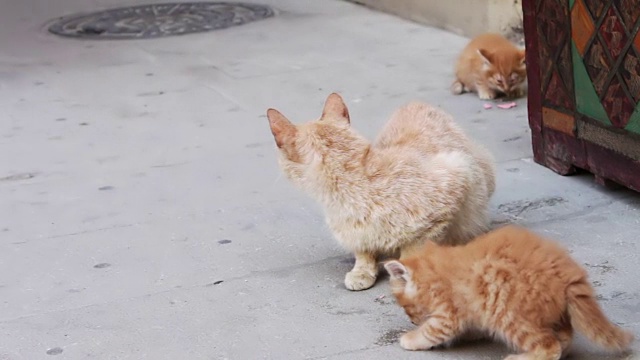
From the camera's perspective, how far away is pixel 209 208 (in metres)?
5.41

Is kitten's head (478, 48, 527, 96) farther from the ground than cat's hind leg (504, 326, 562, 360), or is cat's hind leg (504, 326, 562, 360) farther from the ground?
cat's hind leg (504, 326, 562, 360)

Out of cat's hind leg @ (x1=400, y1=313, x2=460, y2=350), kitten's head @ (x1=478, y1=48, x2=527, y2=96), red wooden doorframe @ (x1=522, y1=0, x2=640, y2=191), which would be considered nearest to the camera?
cat's hind leg @ (x1=400, y1=313, x2=460, y2=350)

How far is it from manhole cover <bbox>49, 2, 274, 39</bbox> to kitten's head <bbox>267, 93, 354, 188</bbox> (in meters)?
6.57

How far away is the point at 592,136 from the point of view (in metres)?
5.14

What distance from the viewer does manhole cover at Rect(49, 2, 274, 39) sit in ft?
35.2

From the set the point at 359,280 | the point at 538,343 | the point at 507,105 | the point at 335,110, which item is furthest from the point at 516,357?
the point at 507,105

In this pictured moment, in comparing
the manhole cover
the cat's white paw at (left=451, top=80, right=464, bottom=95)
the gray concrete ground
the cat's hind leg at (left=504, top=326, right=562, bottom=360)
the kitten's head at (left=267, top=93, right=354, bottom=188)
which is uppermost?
the kitten's head at (left=267, top=93, right=354, bottom=188)

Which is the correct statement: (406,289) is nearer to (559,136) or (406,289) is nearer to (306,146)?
(306,146)

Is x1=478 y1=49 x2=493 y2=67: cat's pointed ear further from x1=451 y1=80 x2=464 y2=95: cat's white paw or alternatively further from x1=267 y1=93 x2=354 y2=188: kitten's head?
x1=267 y1=93 x2=354 y2=188: kitten's head

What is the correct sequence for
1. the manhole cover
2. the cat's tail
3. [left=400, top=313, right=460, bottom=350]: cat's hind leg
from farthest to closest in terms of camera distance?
the manhole cover → [left=400, top=313, right=460, bottom=350]: cat's hind leg → the cat's tail

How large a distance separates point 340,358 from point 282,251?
1.15 m

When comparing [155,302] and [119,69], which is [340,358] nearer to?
[155,302]

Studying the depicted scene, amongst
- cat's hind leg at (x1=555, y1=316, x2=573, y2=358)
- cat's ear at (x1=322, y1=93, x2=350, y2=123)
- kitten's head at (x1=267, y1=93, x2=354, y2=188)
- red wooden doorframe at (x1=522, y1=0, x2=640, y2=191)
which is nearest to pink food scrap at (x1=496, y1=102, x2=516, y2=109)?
red wooden doorframe at (x1=522, y1=0, x2=640, y2=191)

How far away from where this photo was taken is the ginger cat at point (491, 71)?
7.22 metres
